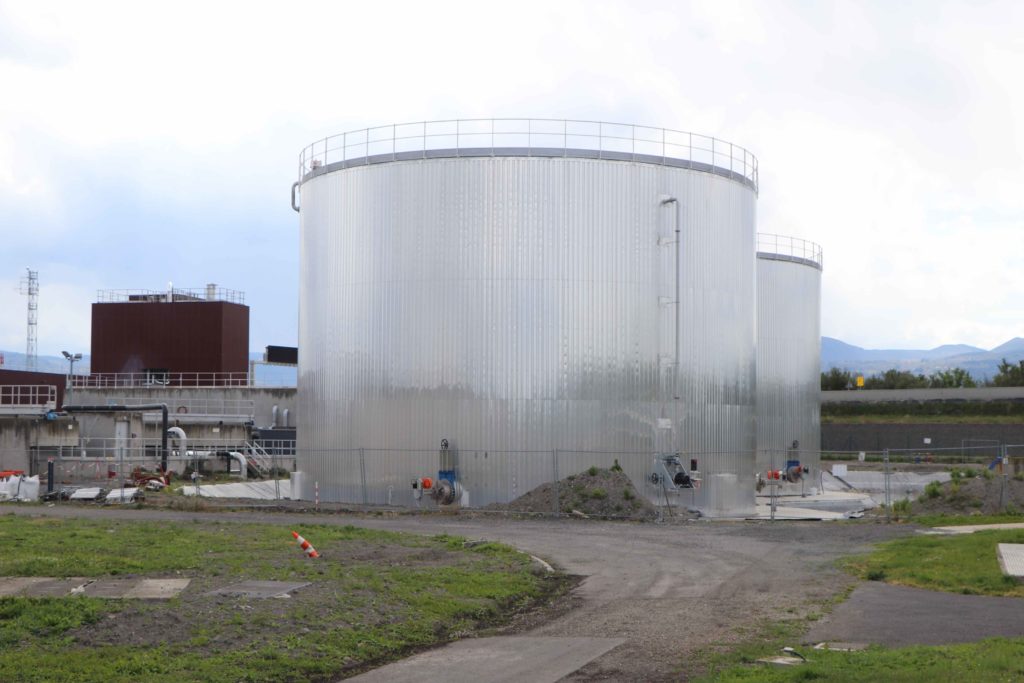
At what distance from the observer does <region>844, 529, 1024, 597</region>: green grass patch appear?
18.4 metres

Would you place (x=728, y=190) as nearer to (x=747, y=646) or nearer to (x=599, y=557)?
(x=599, y=557)

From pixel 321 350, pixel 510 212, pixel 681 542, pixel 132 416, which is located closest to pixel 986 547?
pixel 681 542

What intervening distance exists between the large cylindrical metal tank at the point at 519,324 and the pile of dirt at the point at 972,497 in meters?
6.40

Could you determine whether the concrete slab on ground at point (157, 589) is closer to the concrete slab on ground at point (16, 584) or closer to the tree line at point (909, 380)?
the concrete slab on ground at point (16, 584)

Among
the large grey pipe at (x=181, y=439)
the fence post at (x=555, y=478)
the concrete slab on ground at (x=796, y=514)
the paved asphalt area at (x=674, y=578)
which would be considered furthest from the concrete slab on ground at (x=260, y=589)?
the large grey pipe at (x=181, y=439)

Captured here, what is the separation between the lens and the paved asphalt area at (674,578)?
1454cm

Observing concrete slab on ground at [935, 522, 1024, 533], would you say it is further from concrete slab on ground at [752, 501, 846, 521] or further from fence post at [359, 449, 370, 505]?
fence post at [359, 449, 370, 505]

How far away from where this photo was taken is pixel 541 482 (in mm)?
33438

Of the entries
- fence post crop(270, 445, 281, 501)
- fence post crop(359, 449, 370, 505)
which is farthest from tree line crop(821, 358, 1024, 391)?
fence post crop(359, 449, 370, 505)

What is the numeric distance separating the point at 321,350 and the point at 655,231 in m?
11.9

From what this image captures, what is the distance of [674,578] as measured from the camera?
20.1 meters

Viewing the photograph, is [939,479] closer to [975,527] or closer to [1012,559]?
[975,527]

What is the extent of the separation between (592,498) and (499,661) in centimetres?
1858

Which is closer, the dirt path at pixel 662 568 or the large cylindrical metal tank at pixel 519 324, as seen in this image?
the dirt path at pixel 662 568
